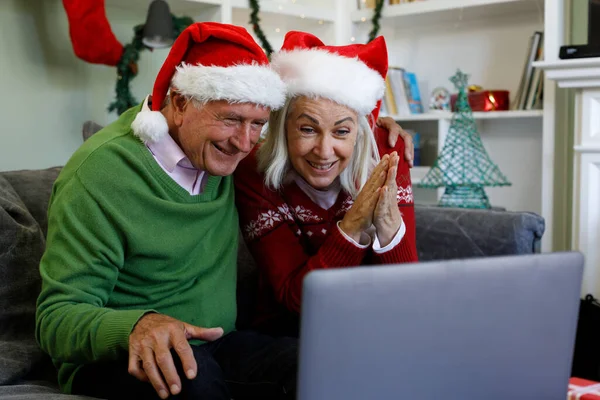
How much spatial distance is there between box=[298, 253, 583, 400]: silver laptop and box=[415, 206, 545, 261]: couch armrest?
95 cm

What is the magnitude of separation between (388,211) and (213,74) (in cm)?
42

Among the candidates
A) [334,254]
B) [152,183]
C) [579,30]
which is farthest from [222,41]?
[579,30]

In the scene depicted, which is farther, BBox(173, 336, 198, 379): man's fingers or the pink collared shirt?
the pink collared shirt

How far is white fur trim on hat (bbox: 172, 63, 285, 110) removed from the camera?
129cm

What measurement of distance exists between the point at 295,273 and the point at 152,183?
392 millimetres

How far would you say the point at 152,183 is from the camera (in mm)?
1290

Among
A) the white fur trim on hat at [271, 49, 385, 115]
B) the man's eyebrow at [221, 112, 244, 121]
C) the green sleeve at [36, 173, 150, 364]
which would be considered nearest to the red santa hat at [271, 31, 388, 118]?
the white fur trim on hat at [271, 49, 385, 115]

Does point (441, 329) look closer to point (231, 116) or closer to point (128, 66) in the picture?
point (231, 116)

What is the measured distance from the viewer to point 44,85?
3.08 meters

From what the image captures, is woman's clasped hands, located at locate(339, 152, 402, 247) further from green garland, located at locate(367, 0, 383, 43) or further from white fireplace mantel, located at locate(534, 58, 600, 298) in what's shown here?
green garland, located at locate(367, 0, 383, 43)

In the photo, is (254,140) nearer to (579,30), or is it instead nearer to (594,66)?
(594,66)

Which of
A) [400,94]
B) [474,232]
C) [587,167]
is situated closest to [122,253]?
[474,232]

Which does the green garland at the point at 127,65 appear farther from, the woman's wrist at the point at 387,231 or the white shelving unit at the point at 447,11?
the woman's wrist at the point at 387,231

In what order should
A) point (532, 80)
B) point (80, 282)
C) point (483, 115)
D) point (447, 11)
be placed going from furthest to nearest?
point (447, 11)
point (483, 115)
point (532, 80)
point (80, 282)
